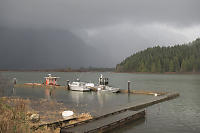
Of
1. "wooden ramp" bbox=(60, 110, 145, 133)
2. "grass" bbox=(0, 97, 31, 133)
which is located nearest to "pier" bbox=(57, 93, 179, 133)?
"wooden ramp" bbox=(60, 110, 145, 133)

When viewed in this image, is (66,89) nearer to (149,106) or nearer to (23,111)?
(149,106)

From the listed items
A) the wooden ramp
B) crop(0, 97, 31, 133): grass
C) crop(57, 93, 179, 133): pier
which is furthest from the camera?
crop(57, 93, 179, 133): pier

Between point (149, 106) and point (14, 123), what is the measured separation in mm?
18869

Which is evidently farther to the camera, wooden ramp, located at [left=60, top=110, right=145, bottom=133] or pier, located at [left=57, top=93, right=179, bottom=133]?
pier, located at [left=57, top=93, right=179, bottom=133]

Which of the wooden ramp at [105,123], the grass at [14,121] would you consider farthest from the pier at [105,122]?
the grass at [14,121]

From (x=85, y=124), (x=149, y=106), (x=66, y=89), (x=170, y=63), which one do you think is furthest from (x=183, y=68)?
(x=85, y=124)

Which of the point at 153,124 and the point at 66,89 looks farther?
the point at 66,89

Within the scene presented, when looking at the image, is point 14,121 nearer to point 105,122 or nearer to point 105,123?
point 105,123

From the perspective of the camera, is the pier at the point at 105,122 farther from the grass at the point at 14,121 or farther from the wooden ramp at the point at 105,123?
the grass at the point at 14,121

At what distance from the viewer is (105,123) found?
14430 millimetres

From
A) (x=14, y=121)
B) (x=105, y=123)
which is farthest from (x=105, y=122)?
(x=14, y=121)

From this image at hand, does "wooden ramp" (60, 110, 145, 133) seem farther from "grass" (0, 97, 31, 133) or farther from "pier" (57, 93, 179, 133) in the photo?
"grass" (0, 97, 31, 133)

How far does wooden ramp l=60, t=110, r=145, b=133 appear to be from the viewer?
12.5 metres

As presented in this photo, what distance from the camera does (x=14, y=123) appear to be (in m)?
8.27
